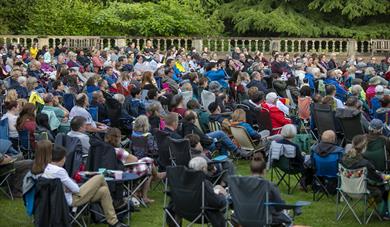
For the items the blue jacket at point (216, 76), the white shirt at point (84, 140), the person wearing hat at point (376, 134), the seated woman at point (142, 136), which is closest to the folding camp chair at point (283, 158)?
the person wearing hat at point (376, 134)

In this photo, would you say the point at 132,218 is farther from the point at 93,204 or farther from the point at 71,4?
the point at 71,4

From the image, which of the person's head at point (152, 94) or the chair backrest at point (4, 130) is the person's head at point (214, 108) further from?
the chair backrest at point (4, 130)

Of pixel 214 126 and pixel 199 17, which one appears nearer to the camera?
pixel 214 126

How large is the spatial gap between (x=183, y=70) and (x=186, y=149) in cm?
1405

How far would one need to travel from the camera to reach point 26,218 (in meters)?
12.9

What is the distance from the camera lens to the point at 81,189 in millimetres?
11367

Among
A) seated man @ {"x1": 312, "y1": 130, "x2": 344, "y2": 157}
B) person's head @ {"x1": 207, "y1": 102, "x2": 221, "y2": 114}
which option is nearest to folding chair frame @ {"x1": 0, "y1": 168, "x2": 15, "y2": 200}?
person's head @ {"x1": 207, "y1": 102, "x2": 221, "y2": 114}

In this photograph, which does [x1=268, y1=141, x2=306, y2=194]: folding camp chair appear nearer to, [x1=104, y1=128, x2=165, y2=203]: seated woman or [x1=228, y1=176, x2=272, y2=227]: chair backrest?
[x1=104, y1=128, x2=165, y2=203]: seated woman

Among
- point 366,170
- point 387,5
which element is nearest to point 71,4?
point 387,5

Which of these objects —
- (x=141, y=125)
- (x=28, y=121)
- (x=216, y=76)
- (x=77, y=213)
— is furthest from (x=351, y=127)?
(x=216, y=76)

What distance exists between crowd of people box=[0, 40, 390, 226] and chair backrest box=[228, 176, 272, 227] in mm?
196

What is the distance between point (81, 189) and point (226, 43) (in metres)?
32.1

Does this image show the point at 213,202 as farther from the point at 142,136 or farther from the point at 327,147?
the point at 142,136

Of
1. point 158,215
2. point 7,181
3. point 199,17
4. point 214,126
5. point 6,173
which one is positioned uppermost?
point 199,17
